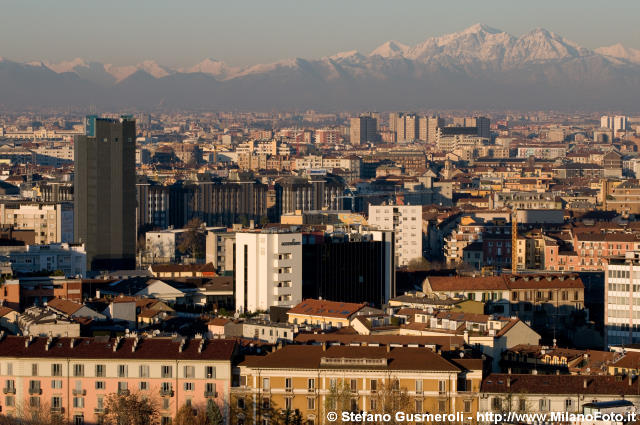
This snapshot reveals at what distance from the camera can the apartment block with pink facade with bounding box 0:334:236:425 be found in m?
27.7

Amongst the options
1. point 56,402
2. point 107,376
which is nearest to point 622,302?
point 107,376

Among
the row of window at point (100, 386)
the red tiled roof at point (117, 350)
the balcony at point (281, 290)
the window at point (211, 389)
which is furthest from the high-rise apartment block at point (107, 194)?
the window at point (211, 389)

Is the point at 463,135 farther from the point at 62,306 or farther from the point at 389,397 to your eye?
the point at 389,397

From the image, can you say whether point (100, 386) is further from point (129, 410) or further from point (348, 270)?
point (348, 270)

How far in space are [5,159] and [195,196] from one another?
51.0 m

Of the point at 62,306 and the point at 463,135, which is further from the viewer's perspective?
the point at 463,135

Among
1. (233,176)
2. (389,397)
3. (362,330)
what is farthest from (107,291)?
(233,176)

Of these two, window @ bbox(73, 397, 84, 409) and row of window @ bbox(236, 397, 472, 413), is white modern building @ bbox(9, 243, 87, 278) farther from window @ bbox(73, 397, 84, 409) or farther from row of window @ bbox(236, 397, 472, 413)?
row of window @ bbox(236, 397, 472, 413)

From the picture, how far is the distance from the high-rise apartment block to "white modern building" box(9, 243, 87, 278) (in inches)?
323

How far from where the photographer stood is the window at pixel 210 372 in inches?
1090

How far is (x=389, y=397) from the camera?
2652 cm

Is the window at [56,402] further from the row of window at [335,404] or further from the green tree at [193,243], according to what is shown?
the green tree at [193,243]

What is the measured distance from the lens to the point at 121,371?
28047 millimetres

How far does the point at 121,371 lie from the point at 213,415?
2.06 meters
